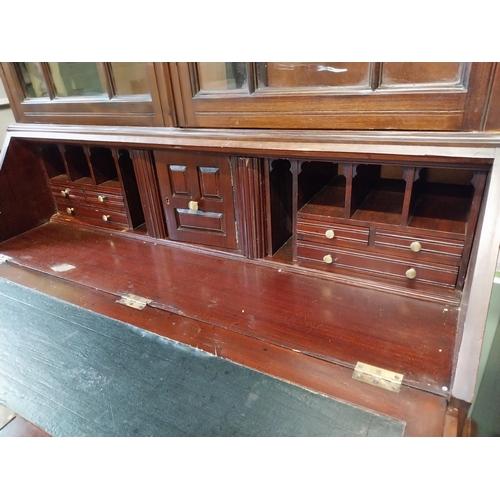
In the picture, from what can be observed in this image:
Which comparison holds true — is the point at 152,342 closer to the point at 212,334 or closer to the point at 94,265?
the point at 212,334

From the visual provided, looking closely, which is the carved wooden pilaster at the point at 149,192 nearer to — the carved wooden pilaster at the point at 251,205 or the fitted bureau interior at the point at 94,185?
the fitted bureau interior at the point at 94,185

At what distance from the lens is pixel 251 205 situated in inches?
Result: 38.6

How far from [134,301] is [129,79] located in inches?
23.5

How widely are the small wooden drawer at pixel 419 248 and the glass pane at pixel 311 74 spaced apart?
328 millimetres

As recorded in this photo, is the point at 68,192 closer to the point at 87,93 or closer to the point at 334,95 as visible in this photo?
the point at 87,93

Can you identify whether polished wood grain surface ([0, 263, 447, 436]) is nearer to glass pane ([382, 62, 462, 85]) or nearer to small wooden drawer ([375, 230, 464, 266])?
small wooden drawer ([375, 230, 464, 266])

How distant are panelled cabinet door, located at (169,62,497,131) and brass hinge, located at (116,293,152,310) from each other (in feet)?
1.48

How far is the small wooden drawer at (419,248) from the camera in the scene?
0.80m

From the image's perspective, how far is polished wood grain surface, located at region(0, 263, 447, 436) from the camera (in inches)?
24.0

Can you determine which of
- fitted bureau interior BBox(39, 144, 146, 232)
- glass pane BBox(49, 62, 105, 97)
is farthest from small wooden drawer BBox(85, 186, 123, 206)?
glass pane BBox(49, 62, 105, 97)

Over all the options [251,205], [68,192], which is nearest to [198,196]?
[251,205]

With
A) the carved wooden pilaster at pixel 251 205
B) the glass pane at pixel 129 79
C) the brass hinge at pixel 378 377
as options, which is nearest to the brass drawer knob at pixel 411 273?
the brass hinge at pixel 378 377

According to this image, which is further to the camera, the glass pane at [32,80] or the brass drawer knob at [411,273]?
the glass pane at [32,80]

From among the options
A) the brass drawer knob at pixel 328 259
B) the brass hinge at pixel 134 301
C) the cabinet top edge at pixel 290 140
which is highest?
the cabinet top edge at pixel 290 140
